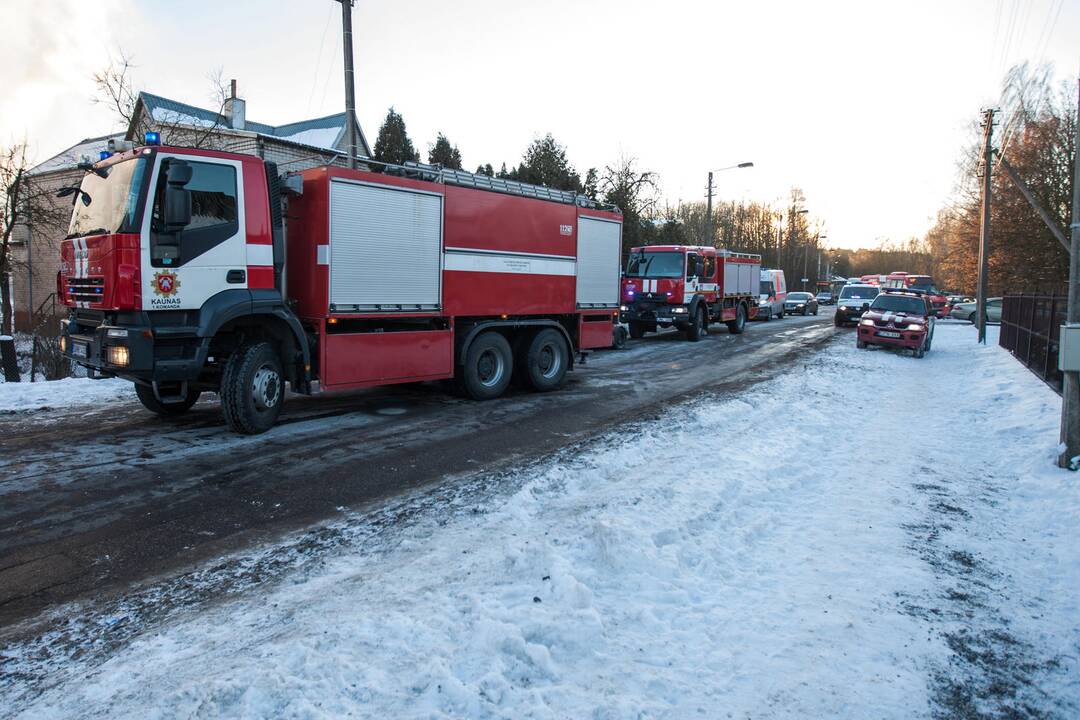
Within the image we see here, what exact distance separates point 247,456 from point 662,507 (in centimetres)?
431

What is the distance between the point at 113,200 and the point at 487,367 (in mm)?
5529

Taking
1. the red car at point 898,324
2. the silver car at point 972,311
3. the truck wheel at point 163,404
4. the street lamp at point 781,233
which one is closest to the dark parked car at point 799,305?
the silver car at point 972,311

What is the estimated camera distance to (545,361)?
464 inches

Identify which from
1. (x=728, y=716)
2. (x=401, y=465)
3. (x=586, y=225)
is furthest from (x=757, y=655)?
(x=586, y=225)

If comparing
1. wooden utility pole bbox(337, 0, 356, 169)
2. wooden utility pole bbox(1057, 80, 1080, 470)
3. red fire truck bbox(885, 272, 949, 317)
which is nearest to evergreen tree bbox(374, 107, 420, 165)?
wooden utility pole bbox(337, 0, 356, 169)

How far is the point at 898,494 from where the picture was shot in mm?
6094

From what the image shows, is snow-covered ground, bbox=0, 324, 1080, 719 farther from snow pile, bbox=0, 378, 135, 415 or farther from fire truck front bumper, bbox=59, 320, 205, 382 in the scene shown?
snow pile, bbox=0, 378, 135, 415

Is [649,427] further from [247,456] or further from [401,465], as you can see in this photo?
[247,456]

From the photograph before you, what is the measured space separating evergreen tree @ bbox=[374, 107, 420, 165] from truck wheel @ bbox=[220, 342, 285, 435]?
135 feet

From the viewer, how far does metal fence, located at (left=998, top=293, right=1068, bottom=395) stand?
37.0ft

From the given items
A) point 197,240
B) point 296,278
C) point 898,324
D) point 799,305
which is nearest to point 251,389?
point 296,278

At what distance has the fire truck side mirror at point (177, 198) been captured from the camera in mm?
6832

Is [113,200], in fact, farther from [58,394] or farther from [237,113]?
[237,113]

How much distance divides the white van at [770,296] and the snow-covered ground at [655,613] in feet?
100
